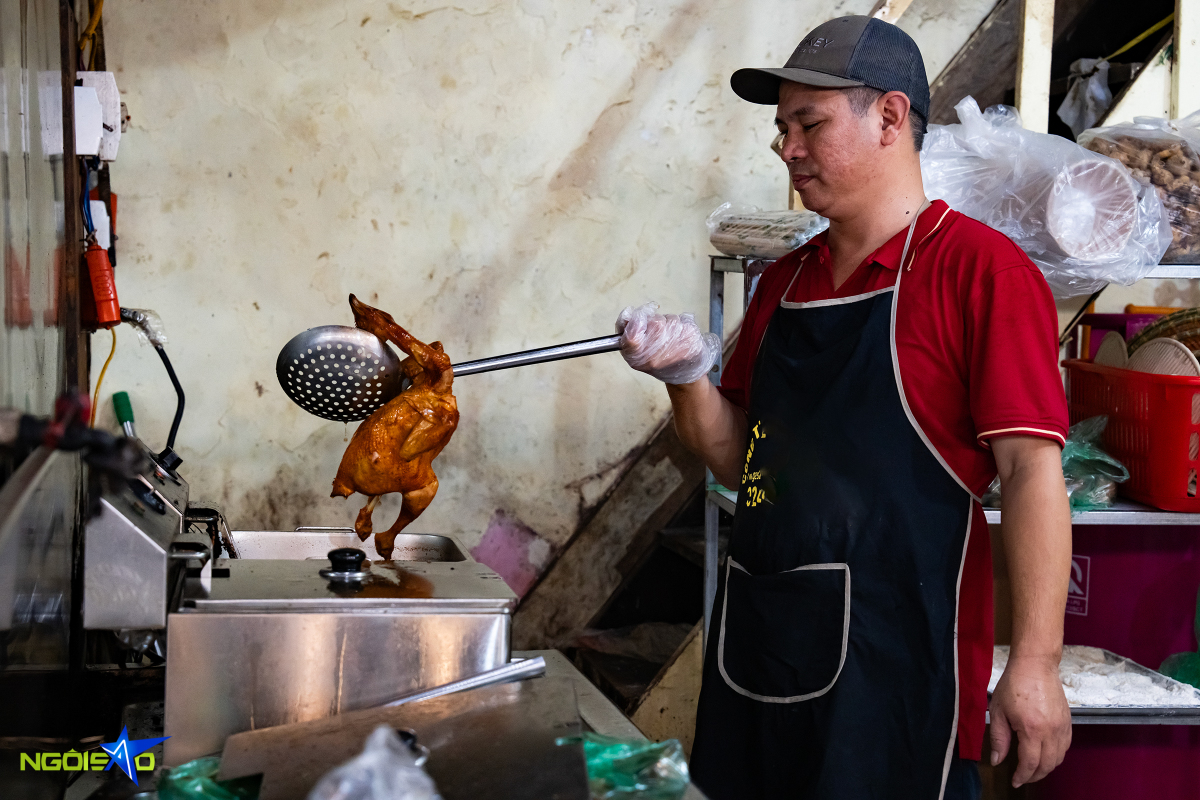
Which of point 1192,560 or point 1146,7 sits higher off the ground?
point 1146,7

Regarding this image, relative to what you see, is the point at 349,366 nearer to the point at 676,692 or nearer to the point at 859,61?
the point at 859,61

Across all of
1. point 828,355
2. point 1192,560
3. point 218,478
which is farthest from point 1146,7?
point 218,478

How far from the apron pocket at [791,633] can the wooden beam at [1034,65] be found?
1544 millimetres

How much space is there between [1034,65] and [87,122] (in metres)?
2.31

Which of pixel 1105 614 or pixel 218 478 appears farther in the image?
pixel 218 478

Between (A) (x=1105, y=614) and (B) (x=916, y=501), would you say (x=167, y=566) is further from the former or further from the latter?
(A) (x=1105, y=614)

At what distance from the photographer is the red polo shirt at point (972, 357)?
158 centimetres

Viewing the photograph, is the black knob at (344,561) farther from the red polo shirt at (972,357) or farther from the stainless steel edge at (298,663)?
the red polo shirt at (972,357)

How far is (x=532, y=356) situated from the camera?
68.3 inches

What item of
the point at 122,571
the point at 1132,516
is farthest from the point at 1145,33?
the point at 122,571

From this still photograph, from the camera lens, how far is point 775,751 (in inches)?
68.9

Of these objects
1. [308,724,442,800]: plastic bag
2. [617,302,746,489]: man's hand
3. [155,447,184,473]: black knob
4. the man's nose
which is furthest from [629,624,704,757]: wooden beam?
[308,724,442,800]: plastic bag

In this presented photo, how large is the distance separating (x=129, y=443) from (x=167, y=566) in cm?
47

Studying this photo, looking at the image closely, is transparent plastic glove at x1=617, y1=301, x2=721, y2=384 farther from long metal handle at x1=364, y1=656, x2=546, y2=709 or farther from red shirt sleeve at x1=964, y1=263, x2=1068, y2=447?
long metal handle at x1=364, y1=656, x2=546, y2=709
